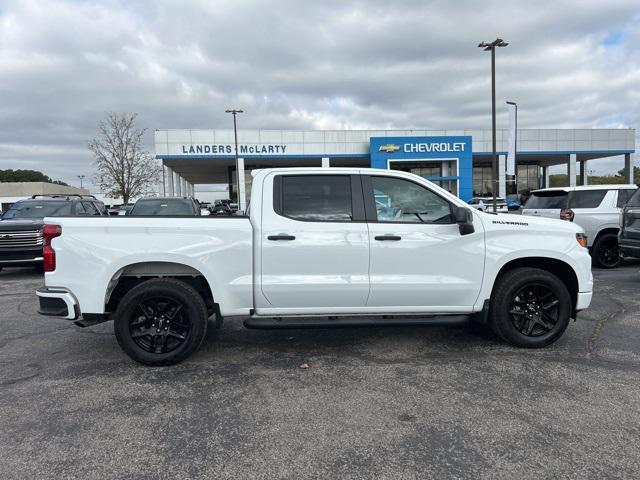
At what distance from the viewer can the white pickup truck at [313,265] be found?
438 cm

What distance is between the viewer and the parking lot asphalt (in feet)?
9.57

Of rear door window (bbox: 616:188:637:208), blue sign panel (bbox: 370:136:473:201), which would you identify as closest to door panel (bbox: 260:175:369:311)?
rear door window (bbox: 616:188:637:208)

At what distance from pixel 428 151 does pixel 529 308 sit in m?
35.4

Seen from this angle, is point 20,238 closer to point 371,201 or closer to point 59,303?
point 59,303

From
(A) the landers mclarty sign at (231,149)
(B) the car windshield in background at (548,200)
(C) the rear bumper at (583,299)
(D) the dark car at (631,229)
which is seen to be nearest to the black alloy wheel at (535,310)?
(C) the rear bumper at (583,299)

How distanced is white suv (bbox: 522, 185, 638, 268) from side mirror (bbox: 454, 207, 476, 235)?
6694 millimetres

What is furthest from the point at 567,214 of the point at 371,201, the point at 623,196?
the point at 371,201

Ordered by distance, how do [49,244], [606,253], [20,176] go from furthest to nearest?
[20,176], [606,253], [49,244]

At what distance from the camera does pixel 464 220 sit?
4.47m

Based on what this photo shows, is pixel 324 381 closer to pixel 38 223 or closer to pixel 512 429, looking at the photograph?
pixel 512 429

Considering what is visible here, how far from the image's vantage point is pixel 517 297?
492cm

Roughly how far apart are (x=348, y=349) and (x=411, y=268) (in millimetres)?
1189

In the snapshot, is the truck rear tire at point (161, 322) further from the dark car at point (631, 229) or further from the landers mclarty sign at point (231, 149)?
the landers mclarty sign at point (231, 149)

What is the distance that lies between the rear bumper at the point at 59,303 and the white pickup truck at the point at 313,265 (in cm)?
1
